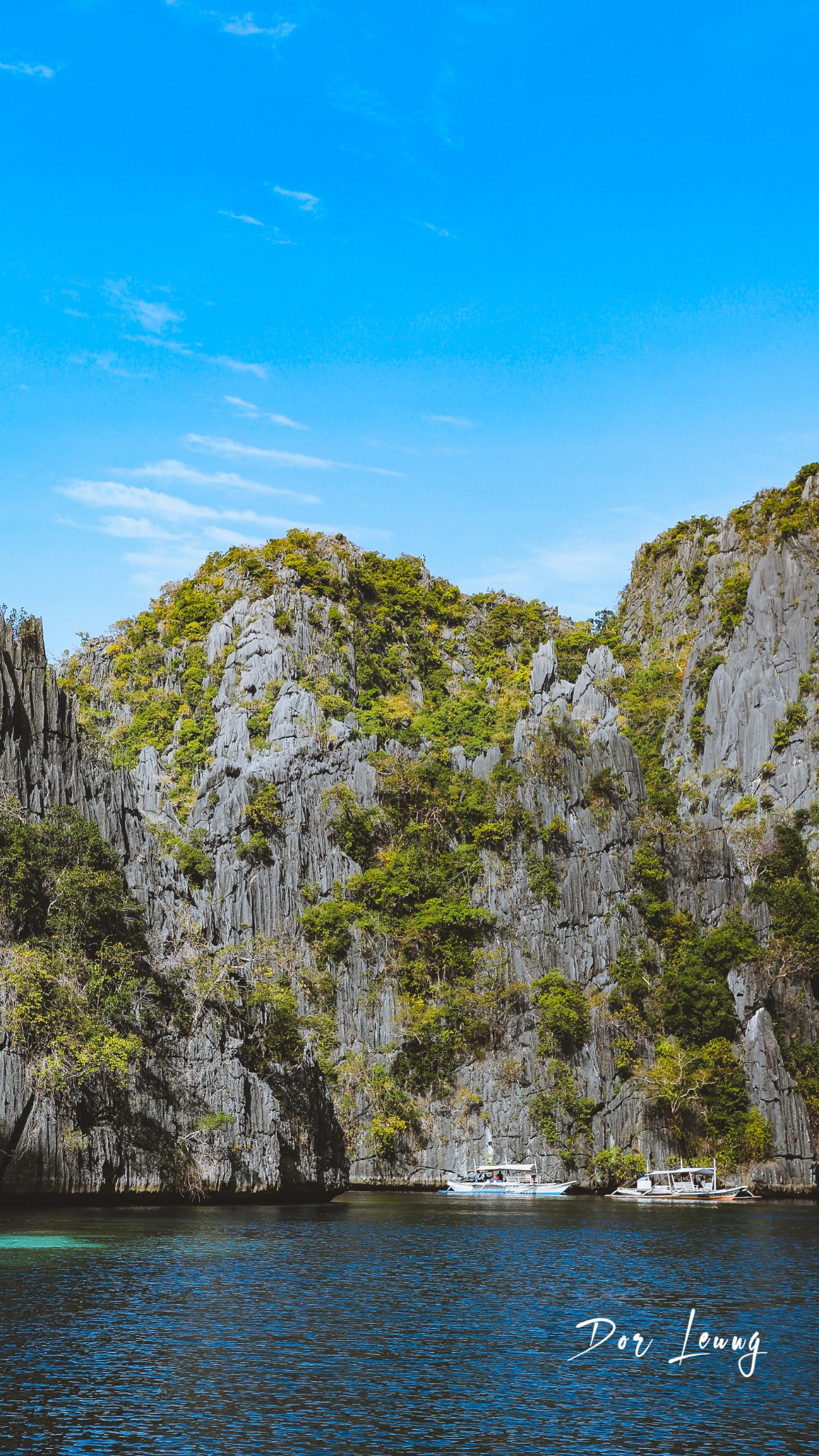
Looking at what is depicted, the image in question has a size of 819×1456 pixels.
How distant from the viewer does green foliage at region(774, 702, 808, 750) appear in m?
90.2

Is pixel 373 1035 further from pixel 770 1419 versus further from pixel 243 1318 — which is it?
pixel 770 1419

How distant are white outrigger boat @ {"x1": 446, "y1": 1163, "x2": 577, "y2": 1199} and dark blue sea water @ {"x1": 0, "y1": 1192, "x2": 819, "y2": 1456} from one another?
29583 millimetres

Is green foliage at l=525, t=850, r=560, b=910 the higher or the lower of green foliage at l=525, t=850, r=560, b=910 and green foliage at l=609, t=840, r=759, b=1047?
the higher

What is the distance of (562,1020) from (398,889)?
14637 mm

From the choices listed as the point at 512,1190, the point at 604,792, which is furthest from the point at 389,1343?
the point at 604,792

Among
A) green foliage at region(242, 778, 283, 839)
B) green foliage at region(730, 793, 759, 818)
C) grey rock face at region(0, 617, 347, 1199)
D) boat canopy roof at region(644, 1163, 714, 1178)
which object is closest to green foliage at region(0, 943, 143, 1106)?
grey rock face at region(0, 617, 347, 1199)

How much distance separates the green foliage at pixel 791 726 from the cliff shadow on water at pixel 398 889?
47 cm

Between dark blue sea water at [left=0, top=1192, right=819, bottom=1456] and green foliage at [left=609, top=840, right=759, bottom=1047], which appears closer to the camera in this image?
dark blue sea water at [left=0, top=1192, right=819, bottom=1456]

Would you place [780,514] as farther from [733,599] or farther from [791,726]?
[791,726]

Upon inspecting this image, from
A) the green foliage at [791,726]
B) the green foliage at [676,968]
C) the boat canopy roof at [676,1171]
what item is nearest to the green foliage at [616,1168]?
the boat canopy roof at [676,1171]

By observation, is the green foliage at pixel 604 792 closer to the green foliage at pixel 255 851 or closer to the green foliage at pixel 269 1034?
the green foliage at pixel 255 851

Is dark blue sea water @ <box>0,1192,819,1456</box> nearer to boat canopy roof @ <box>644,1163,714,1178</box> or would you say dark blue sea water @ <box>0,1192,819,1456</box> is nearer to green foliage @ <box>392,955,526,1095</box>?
boat canopy roof @ <box>644,1163,714,1178</box>

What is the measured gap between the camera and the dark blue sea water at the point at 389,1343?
17562 millimetres

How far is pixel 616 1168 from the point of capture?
70688 millimetres
